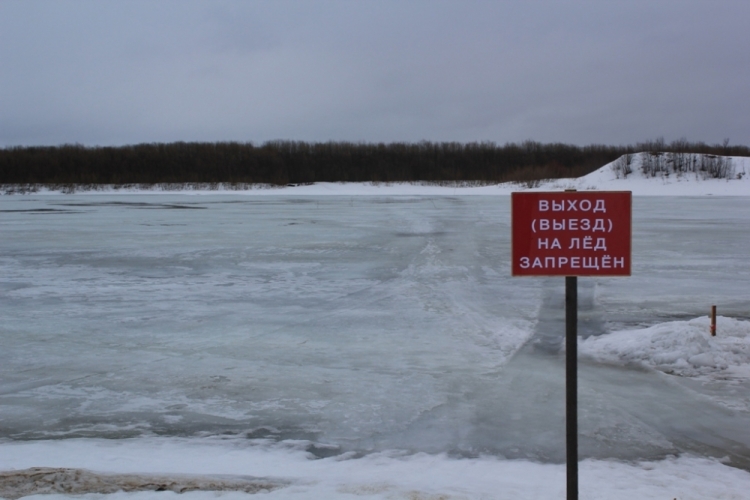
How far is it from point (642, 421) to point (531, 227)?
243cm

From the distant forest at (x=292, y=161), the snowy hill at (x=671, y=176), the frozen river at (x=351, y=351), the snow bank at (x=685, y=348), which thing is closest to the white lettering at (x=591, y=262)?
the frozen river at (x=351, y=351)

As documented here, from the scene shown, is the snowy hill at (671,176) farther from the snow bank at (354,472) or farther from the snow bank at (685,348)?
the snow bank at (354,472)

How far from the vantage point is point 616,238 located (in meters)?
2.90

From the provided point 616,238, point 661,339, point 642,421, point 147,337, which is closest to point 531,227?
point 616,238

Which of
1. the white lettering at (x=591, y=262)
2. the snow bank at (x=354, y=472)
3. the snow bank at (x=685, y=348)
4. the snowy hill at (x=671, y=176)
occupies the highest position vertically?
the snowy hill at (x=671, y=176)

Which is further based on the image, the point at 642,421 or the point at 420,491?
the point at 642,421

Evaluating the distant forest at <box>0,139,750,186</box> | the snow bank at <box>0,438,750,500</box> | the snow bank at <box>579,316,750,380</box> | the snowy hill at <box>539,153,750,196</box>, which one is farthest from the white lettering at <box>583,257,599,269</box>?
the distant forest at <box>0,139,750,186</box>

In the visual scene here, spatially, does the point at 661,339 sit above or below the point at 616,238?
below

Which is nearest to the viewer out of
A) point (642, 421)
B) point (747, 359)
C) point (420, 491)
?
point (420, 491)

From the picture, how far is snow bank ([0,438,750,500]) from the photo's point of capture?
3.50 metres

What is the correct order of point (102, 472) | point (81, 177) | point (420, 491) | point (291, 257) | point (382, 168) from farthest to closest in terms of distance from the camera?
point (382, 168) < point (81, 177) < point (291, 257) < point (102, 472) < point (420, 491)

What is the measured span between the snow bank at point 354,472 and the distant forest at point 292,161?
67028mm

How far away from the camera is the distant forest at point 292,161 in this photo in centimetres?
7688

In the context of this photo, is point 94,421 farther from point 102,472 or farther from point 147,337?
point 147,337
